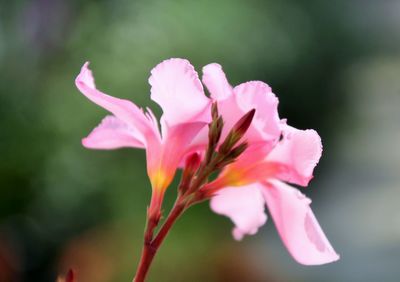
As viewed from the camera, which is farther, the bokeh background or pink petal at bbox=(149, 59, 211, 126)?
the bokeh background

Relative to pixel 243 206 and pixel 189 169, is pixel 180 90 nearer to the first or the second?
pixel 189 169

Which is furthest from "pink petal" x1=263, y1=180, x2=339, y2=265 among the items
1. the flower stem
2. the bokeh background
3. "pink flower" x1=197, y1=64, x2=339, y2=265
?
the bokeh background

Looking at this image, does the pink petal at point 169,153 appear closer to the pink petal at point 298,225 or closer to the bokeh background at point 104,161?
the pink petal at point 298,225

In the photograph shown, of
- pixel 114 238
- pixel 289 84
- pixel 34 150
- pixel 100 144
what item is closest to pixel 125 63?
→ pixel 34 150

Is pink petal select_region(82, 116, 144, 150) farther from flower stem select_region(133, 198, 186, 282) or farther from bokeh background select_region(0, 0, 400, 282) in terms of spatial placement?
bokeh background select_region(0, 0, 400, 282)

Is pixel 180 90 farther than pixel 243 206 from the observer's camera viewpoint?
No

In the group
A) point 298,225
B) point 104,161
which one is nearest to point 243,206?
point 298,225

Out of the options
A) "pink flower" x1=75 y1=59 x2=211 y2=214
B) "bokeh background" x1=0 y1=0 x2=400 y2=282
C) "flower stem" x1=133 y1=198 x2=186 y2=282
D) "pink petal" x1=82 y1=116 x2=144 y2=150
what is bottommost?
"bokeh background" x1=0 y1=0 x2=400 y2=282
